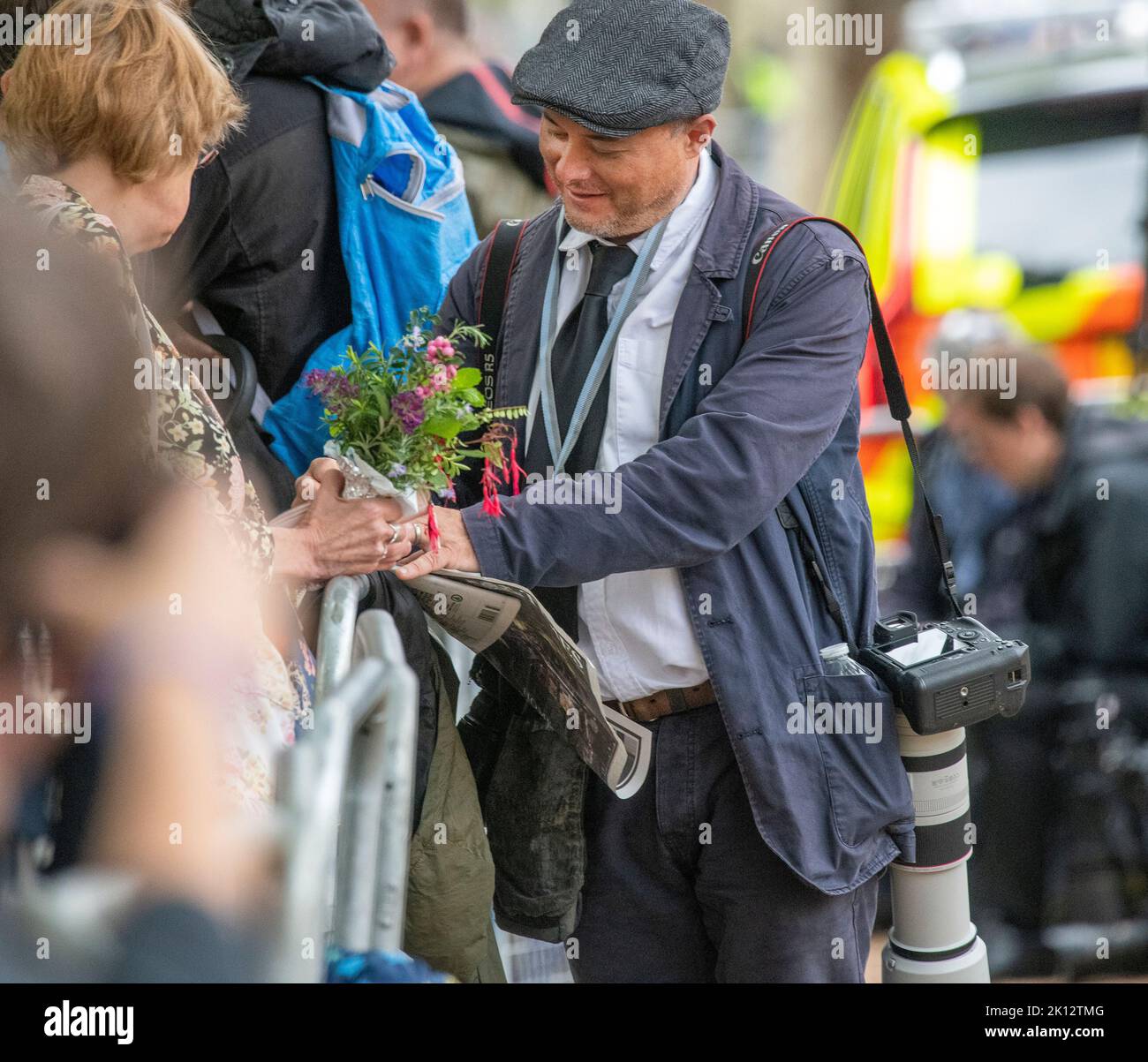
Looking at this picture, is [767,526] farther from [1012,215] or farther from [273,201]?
[1012,215]

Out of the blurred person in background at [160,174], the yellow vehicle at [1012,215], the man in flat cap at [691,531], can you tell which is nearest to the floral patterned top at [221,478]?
the blurred person in background at [160,174]

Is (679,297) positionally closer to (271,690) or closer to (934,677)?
(934,677)

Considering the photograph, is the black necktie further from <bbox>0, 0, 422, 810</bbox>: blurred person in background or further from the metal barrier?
the metal barrier

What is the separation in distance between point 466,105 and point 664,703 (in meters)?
2.14

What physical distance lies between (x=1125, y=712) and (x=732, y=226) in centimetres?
273

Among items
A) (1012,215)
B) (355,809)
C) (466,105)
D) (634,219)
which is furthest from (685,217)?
(1012,215)

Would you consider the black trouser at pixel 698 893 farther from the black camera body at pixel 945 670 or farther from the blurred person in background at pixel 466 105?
the blurred person in background at pixel 466 105

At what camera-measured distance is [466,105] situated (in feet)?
13.6

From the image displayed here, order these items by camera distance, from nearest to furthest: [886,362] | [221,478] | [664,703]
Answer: [221,478], [664,703], [886,362]

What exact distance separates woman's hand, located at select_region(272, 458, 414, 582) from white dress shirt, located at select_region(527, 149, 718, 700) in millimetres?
374

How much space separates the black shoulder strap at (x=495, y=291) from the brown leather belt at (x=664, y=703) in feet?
1.88

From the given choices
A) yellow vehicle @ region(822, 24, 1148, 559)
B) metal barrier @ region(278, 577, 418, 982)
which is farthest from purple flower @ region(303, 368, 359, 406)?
yellow vehicle @ region(822, 24, 1148, 559)

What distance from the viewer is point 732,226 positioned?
2.57m

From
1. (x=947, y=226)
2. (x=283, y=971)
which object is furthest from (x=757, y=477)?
(x=947, y=226)
